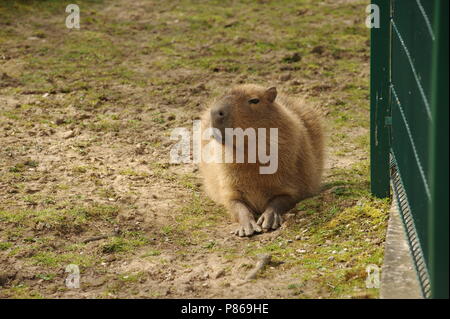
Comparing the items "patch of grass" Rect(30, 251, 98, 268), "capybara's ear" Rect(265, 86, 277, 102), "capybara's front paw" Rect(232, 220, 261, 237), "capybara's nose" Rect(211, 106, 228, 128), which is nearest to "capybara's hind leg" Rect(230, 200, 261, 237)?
"capybara's front paw" Rect(232, 220, 261, 237)

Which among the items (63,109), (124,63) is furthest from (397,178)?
(124,63)

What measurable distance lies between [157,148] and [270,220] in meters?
1.72

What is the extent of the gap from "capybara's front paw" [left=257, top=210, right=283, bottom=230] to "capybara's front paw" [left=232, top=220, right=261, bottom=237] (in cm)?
4

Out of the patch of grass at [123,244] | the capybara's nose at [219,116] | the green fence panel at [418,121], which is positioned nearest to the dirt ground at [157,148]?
the patch of grass at [123,244]

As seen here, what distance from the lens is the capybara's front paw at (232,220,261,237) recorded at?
15.9ft

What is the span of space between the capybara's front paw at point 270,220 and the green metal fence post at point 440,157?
2039mm

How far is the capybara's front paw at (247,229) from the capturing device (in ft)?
15.9

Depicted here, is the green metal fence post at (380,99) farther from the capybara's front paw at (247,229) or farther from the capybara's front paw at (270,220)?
the capybara's front paw at (247,229)

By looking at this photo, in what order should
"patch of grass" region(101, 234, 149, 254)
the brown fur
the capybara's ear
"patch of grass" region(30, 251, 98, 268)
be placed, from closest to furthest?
1. "patch of grass" region(30, 251, 98, 268)
2. "patch of grass" region(101, 234, 149, 254)
3. the brown fur
4. the capybara's ear

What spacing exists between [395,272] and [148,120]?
3674 millimetres

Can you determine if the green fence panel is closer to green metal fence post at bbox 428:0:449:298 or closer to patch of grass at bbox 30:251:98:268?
green metal fence post at bbox 428:0:449:298

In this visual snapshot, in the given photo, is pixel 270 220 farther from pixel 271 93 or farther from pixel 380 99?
pixel 380 99

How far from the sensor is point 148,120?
22.7 feet

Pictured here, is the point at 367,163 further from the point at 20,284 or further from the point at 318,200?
the point at 20,284
